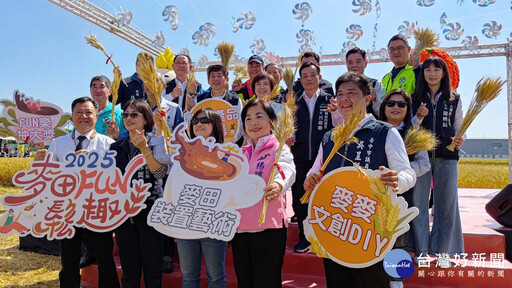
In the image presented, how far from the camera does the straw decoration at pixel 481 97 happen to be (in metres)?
2.47

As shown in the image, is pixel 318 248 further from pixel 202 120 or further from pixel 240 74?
pixel 240 74

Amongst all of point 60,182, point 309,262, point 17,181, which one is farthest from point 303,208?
point 17,181

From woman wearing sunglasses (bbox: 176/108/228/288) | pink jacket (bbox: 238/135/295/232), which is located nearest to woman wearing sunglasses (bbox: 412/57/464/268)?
pink jacket (bbox: 238/135/295/232)

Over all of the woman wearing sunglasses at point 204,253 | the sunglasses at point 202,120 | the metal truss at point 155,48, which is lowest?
the woman wearing sunglasses at point 204,253

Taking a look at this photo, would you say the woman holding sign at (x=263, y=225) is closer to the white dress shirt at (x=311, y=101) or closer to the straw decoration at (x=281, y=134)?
the straw decoration at (x=281, y=134)

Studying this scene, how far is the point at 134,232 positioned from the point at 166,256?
30.6 inches

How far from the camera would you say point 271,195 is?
6.19 ft

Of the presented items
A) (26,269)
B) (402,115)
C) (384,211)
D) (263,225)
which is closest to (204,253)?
(263,225)

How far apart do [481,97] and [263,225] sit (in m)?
2.04

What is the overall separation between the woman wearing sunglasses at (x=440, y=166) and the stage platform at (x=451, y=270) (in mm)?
193

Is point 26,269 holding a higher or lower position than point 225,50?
lower

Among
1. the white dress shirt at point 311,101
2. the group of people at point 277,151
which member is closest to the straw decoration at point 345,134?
the group of people at point 277,151

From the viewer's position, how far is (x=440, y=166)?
9.26 ft

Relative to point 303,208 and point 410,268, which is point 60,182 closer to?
point 303,208
